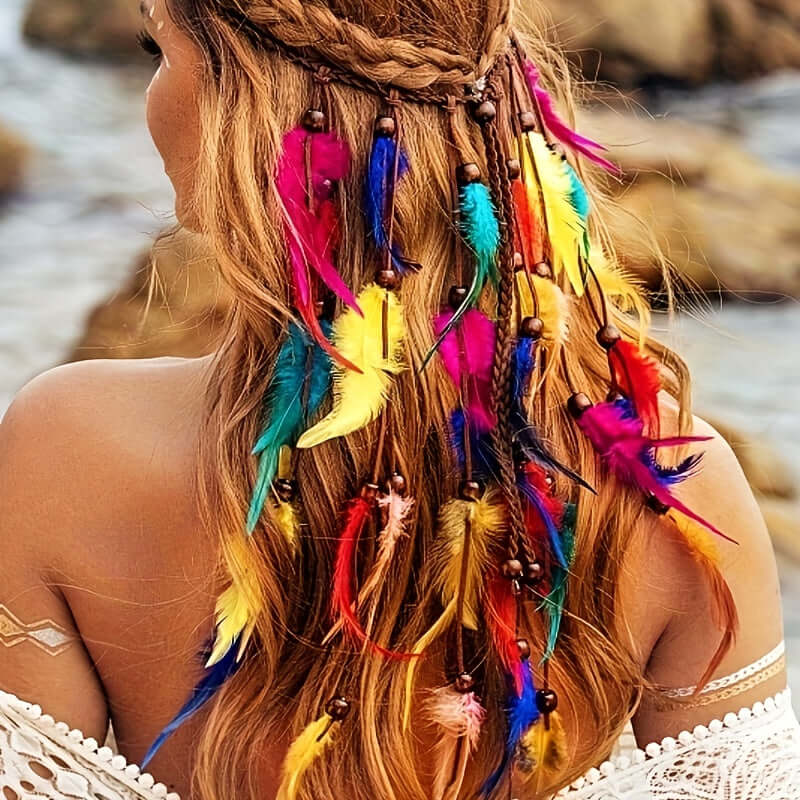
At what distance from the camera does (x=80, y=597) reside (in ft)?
3.14

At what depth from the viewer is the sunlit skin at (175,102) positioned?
0.84m

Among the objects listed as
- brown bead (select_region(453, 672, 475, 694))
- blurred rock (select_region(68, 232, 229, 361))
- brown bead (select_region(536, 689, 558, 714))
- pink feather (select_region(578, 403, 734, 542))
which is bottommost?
blurred rock (select_region(68, 232, 229, 361))

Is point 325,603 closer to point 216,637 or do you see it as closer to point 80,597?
point 216,637

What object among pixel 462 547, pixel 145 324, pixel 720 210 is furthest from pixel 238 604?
pixel 720 210

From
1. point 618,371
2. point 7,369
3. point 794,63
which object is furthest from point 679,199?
point 618,371

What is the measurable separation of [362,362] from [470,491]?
133 millimetres

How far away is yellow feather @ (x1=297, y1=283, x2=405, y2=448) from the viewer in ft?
2.73

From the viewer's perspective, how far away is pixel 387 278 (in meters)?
0.82

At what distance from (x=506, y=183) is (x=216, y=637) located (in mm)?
435

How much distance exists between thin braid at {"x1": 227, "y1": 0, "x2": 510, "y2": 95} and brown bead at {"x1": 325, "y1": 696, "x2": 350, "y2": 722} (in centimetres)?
48

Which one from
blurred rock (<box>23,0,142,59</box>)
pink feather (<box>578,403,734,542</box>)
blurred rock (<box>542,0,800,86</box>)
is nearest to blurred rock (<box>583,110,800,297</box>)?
blurred rock (<box>542,0,800,86</box>)

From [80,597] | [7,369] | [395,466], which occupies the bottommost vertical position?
[7,369]

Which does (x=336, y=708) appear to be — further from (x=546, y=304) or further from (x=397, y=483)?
(x=546, y=304)

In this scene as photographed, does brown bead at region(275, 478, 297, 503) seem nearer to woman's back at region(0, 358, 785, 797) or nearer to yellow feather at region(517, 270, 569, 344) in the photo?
woman's back at region(0, 358, 785, 797)
